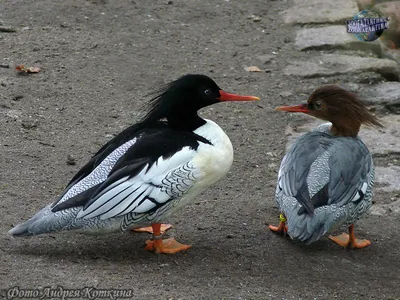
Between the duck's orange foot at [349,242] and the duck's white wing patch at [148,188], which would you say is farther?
the duck's orange foot at [349,242]

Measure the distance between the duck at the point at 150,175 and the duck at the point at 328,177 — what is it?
0.46 meters

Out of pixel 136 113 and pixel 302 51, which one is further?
pixel 302 51

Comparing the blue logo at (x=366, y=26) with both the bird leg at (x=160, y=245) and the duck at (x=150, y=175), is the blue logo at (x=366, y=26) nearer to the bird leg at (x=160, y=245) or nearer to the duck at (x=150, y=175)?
the duck at (x=150, y=175)

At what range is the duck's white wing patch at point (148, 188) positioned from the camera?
4.43 metres

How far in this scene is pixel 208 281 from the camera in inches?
167

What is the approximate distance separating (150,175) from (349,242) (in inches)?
54.3

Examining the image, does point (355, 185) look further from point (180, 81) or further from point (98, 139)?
point (98, 139)

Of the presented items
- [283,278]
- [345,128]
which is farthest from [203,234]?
[345,128]

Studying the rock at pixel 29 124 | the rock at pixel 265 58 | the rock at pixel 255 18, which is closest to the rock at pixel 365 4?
the rock at pixel 255 18

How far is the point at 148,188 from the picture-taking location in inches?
178

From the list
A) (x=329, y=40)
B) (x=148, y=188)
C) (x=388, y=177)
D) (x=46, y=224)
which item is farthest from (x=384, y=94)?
(x=46, y=224)

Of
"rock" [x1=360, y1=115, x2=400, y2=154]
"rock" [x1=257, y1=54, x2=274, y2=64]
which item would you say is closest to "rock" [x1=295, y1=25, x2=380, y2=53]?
"rock" [x1=257, y1=54, x2=274, y2=64]

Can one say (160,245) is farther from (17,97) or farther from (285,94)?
(285,94)

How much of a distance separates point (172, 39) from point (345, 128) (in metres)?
3.22
